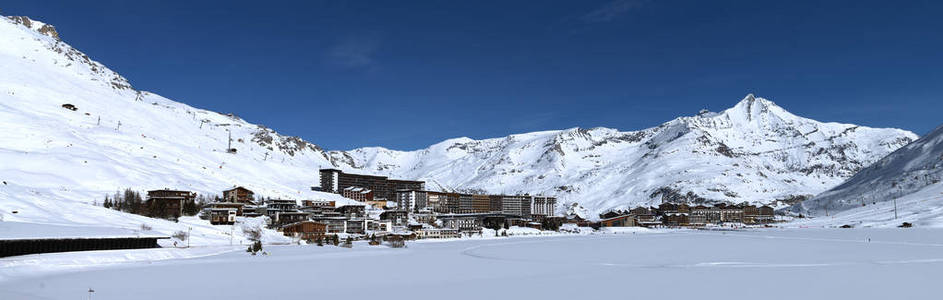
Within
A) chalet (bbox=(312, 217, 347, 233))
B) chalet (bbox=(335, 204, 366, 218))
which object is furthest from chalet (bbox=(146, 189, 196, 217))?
chalet (bbox=(335, 204, 366, 218))

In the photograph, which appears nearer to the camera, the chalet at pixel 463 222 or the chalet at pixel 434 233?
the chalet at pixel 434 233

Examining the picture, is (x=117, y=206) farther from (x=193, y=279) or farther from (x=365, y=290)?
(x=365, y=290)

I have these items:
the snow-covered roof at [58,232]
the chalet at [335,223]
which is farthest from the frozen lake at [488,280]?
the chalet at [335,223]

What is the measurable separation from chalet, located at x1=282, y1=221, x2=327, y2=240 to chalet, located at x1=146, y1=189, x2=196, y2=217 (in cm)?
1797

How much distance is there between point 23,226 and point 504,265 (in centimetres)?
4575

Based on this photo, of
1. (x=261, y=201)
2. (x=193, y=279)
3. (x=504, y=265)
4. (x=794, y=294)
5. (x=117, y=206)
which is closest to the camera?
(x=794, y=294)

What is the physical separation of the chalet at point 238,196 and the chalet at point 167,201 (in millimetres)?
18823

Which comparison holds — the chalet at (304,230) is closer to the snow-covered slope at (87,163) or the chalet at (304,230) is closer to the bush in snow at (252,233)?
the bush in snow at (252,233)

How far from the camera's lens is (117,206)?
96188 mm

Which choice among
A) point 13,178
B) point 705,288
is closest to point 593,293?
point 705,288

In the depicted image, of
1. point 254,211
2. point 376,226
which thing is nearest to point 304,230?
point 254,211

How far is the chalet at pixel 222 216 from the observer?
98481 millimetres

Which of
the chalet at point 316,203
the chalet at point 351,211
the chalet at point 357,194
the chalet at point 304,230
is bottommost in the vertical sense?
the chalet at point 304,230

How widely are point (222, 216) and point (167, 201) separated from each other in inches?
419
